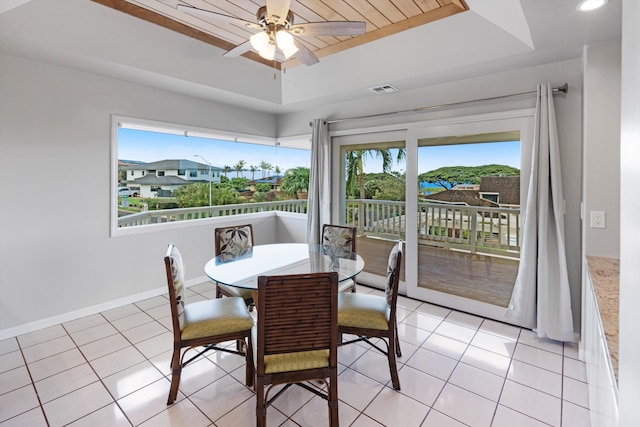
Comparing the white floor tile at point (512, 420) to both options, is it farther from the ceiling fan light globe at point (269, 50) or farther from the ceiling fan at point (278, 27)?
the ceiling fan light globe at point (269, 50)

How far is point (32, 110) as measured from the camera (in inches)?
111

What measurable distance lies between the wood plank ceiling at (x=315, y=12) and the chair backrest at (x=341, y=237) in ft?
6.30

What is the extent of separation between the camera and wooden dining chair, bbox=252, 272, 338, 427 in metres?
1.56

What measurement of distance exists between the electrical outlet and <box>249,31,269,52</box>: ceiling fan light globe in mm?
2610

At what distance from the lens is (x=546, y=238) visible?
2725mm

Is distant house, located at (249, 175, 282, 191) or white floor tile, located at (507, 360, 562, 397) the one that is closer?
white floor tile, located at (507, 360, 562, 397)

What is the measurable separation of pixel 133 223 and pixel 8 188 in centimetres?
120

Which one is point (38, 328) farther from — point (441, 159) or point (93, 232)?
point (441, 159)

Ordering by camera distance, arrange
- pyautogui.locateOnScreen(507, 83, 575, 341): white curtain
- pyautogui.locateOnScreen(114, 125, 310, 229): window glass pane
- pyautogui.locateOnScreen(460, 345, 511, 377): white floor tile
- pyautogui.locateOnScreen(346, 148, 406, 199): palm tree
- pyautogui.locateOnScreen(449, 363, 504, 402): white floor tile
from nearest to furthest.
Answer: pyautogui.locateOnScreen(449, 363, 504, 402): white floor tile → pyautogui.locateOnScreen(460, 345, 511, 377): white floor tile → pyautogui.locateOnScreen(507, 83, 575, 341): white curtain → pyautogui.locateOnScreen(114, 125, 310, 229): window glass pane → pyautogui.locateOnScreen(346, 148, 406, 199): palm tree

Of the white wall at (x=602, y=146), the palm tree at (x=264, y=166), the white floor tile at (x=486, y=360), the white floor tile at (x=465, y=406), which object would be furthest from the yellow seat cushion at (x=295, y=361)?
the palm tree at (x=264, y=166)

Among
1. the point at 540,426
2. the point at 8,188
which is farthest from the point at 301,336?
the point at 8,188

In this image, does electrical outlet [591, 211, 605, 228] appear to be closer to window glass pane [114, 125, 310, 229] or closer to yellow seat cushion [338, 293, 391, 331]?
yellow seat cushion [338, 293, 391, 331]

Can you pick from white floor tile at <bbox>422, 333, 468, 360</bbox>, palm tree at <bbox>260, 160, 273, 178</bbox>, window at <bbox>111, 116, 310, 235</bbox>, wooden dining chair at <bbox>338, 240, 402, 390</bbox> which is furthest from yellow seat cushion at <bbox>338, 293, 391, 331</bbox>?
palm tree at <bbox>260, 160, 273, 178</bbox>

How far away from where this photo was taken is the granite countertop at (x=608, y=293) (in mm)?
1159
